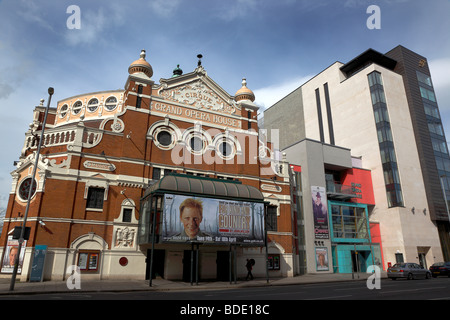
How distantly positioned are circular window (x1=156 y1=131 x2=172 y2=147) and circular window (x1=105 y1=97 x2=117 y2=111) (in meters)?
8.86

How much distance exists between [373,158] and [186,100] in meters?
31.2

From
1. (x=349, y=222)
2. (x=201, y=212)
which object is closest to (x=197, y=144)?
(x=201, y=212)

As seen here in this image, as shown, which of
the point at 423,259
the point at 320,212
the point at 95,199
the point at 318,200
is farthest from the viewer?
the point at 423,259

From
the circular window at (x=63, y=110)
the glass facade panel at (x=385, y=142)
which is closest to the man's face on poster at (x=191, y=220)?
the circular window at (x=63, y=110)

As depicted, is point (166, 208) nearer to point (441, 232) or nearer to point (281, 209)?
point (281, 209)

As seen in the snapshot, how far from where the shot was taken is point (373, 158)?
150ft

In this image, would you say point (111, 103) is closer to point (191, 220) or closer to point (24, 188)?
point (24, 188)

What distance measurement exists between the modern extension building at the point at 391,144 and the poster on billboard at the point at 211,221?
1399cm

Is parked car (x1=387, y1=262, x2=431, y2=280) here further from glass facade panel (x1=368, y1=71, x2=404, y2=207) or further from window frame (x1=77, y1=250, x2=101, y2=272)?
window frame (x1=77, y1=250, x2=101, y2=272)

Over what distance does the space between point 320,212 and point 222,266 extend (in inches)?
626

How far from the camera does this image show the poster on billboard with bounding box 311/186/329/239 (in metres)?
36.1

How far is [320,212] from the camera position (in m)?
37.0

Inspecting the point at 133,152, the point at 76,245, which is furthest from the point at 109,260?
the point at 133,152

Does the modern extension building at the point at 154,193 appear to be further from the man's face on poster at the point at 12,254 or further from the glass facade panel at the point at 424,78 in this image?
the glass facade panel at the point at 424,78
